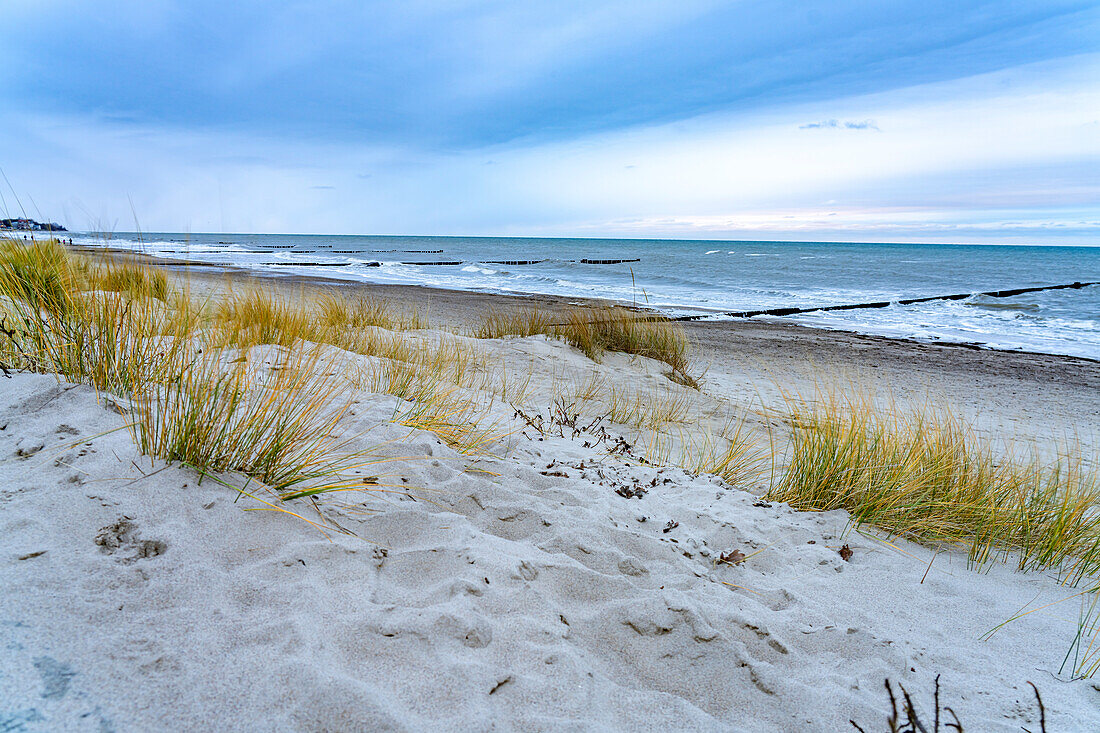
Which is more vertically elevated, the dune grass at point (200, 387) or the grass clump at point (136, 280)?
the grass clump at point (136, 280)

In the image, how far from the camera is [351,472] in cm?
249

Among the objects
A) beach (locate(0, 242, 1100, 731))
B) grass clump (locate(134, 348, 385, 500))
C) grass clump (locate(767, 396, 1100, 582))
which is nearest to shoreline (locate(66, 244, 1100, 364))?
grass clump (locate(134, 348, 385, 500))

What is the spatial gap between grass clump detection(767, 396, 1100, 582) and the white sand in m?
0.25

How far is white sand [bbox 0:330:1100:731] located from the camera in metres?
1.32

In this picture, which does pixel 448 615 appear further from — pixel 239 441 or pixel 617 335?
pixel 617 335

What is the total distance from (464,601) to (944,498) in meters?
2.80

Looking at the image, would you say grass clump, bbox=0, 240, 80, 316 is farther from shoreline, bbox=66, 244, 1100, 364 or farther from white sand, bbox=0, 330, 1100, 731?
white sand, bbox=0, 330, 1100, 731

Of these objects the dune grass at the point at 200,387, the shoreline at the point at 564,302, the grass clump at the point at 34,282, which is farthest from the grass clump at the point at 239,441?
the shoreline at the point at 564,302

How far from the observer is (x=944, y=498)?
3137 mm

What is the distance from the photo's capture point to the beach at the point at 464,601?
134 centimetres

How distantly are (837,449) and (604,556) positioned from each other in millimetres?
1894

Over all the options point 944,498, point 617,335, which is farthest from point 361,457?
point 617,335

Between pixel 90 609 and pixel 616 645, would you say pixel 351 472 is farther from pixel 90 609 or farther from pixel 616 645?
pixel 616 645

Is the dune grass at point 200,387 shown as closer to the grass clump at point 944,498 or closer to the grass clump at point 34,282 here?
the grass clump at point 34,282
